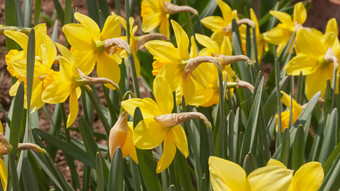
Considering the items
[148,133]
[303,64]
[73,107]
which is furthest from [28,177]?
[303,64]

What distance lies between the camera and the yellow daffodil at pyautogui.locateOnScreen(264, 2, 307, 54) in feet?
6.46

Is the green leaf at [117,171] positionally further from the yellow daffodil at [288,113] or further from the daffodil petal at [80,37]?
the yellow daffodil at [288,113]

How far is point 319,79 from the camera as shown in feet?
5.54

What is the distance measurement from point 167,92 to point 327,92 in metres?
0.70

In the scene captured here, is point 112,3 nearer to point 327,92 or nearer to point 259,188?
point 327,92

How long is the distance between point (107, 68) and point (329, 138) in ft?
2.03

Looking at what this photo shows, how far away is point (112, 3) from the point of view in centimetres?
312

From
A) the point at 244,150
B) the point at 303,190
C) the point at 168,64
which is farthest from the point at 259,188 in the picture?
the point at 244,150

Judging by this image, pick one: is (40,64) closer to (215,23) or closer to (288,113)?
(288,113)

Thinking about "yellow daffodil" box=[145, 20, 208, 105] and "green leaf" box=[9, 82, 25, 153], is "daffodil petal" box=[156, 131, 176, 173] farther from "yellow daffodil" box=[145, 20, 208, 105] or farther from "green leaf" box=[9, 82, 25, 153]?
"green leaf" box=[9, 82, 25, 153]

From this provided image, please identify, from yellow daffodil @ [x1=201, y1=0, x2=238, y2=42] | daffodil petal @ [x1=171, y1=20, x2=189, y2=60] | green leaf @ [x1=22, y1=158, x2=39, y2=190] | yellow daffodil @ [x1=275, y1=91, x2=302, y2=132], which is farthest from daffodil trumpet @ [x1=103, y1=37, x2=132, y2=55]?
yellow daffodil @ [x1=201, y1=0, x2=238, y2=42]

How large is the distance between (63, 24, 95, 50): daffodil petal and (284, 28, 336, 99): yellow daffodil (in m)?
0.67

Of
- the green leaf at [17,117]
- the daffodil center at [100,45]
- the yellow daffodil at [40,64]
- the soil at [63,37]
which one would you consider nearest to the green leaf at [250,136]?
the daffodil center at [100,45]

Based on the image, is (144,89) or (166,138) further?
(144,89)
